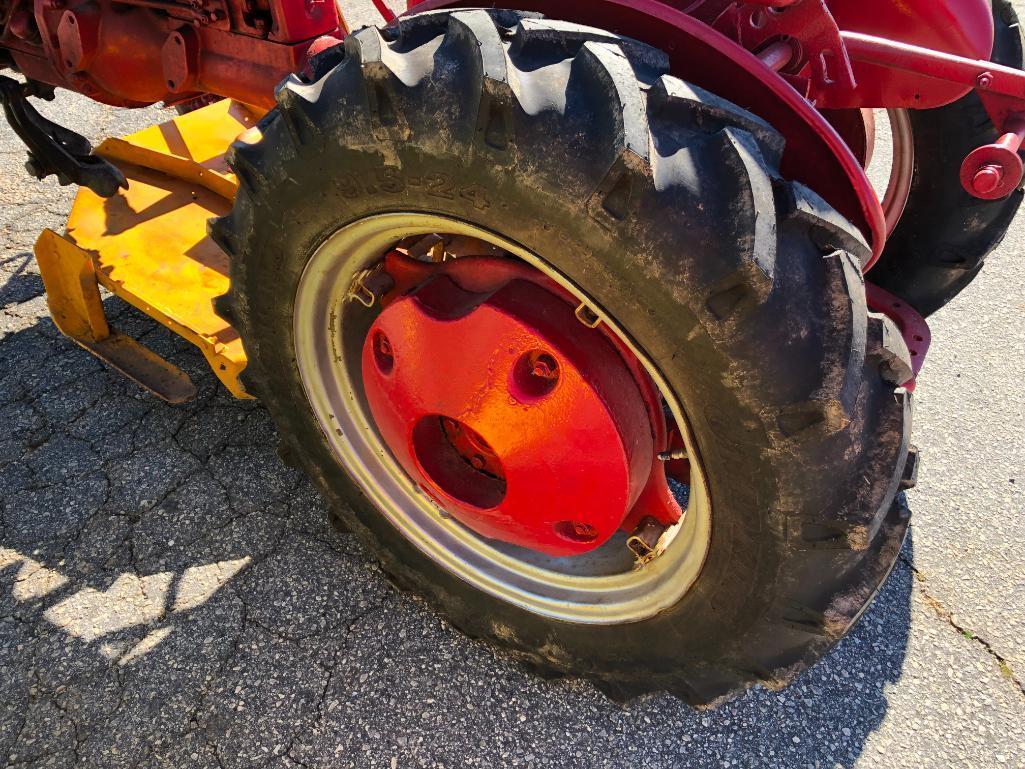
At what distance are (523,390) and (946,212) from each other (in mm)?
1349

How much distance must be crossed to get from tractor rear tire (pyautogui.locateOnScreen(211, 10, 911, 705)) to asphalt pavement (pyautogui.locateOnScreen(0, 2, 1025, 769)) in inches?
22.7

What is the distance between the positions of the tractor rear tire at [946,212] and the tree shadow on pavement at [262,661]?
814mm

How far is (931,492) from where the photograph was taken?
7.31ft

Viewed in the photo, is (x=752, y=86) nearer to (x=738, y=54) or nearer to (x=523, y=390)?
(x=738, y=54)

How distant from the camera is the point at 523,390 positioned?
1322 millimetres

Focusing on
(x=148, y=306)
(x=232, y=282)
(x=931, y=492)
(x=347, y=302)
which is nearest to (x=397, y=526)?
(x=347, y=302)

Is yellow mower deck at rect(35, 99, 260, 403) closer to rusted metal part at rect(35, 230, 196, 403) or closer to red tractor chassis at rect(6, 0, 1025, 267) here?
rusted metal part at rect(35, 230, 196, 403)

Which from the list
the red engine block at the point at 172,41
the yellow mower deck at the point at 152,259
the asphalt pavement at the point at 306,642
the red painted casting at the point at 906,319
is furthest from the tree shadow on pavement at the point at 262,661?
the red engine block at the point at 172,41

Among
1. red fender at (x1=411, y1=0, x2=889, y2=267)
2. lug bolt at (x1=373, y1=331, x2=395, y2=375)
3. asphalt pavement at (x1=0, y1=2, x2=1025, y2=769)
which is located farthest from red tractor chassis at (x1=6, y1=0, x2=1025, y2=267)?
asphalt pavement at (x1=0, y1=2, x2=1025, y2=769)

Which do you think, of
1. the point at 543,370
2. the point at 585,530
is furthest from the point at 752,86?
the point at 585,530

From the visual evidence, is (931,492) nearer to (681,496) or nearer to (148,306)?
(681,496)

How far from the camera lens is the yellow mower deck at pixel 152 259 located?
6.95 ft

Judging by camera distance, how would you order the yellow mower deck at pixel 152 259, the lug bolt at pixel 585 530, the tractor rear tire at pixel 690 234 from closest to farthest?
the tractor rear tire at pixel 690 234 → the lug bolt at pixel 585 530 → the yellow mower deck at pixel 152 259

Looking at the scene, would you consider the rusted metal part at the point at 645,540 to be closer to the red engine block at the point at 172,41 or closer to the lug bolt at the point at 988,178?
the lug bolt at the point at 988,178
